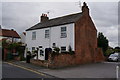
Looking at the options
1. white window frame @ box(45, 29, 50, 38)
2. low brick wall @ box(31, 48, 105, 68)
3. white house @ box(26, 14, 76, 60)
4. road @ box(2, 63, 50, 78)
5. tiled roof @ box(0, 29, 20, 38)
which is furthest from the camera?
tiled roof @ box(0, 29, 20, 38)

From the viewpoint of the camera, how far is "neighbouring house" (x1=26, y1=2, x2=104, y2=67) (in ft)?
85.1

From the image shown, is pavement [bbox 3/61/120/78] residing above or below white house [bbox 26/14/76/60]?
below

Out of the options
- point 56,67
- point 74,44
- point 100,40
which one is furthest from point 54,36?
point 100,40

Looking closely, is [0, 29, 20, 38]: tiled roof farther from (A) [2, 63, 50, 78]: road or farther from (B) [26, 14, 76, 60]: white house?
(A) [2, 63, 50, 78]: road

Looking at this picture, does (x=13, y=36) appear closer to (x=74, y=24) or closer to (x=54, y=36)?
(x=54, y=36)

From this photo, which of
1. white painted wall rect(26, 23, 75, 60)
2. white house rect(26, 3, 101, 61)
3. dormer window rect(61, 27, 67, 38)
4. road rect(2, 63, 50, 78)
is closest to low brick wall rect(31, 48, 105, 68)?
white house rect(26, 3, 101, 61)

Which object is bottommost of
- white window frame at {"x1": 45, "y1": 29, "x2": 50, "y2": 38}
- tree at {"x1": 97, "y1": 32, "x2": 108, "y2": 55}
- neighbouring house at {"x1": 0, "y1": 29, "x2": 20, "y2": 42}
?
tree at {"x1": 97, "y1": 32, "x2": 108, "y2": 55}

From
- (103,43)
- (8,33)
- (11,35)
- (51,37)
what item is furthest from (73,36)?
(8,33)

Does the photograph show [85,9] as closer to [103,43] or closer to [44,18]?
[44,18]

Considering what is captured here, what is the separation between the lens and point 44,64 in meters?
22.7

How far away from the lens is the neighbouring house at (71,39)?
25938 mm

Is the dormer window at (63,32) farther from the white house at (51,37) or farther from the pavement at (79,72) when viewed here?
the pavement at (79,72)

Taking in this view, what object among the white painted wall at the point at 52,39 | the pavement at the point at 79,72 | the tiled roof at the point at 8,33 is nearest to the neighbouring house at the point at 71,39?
the white painted wall at the point at 52,39

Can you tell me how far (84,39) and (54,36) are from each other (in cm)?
456
